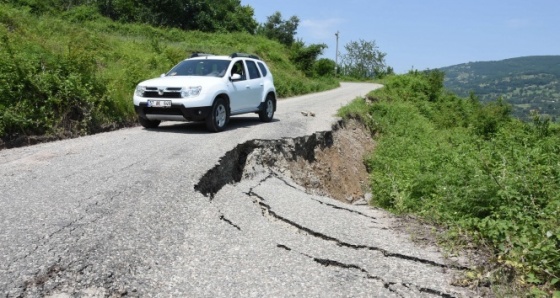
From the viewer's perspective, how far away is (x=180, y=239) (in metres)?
4.85

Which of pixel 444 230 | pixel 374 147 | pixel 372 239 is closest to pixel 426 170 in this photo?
pixel 444 230

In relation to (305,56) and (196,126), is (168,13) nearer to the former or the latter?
(305,56)

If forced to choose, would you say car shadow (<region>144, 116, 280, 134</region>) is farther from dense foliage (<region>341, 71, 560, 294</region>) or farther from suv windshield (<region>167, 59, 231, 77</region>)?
dense foliage (<region>341, 71, 560, 294</region>)

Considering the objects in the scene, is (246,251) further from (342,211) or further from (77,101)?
(77,101)

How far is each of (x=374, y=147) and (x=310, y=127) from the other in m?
4.56

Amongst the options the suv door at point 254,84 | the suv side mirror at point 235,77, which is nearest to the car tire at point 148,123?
the suv side mirror at point 235,77

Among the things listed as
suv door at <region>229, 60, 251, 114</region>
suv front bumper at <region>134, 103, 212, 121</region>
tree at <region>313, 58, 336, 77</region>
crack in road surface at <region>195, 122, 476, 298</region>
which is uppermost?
tree at <region>313, 58, 336, 77</region>

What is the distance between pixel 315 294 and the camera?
3.98 metres

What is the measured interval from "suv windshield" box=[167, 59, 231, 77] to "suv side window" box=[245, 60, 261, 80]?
35.7 inches

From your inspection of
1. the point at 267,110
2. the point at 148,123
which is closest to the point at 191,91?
the point at 148,123

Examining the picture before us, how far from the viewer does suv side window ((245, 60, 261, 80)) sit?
41.2 feet

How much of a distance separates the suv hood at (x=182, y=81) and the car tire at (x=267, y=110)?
94.0 inches

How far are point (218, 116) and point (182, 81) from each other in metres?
1.11

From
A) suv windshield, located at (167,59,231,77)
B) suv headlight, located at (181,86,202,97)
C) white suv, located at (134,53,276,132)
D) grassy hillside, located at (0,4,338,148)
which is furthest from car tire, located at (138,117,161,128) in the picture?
suv headlight, located at (181,86,202,97)
